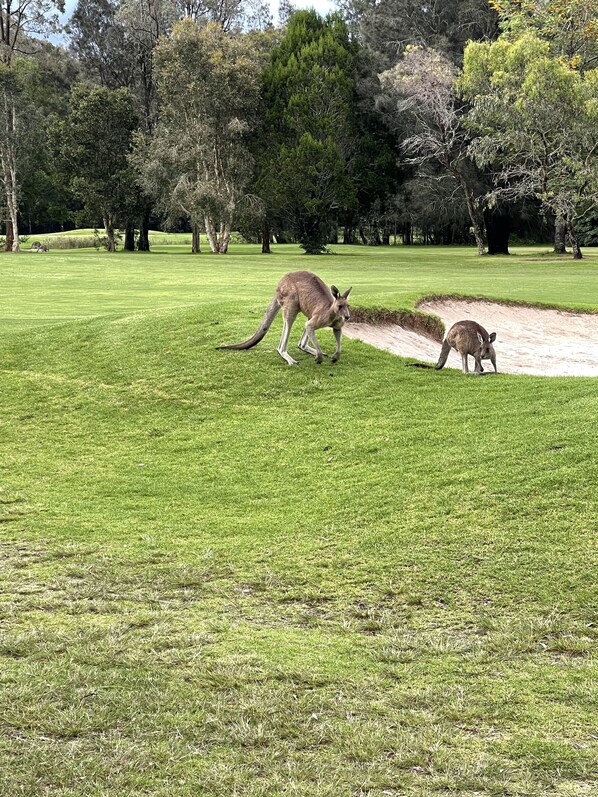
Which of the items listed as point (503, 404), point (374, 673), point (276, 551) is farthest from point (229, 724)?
point (503, 404)

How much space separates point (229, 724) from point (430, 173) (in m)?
62.6

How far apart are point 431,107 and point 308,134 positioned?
952cm

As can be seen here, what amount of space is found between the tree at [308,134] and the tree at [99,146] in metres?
10.7

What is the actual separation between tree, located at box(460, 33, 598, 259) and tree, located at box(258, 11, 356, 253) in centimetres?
1525

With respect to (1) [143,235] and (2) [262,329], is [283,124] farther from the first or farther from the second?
(2) [262,329]

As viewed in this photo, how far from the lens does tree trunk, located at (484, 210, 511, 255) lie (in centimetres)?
6081

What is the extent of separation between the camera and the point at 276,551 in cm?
800

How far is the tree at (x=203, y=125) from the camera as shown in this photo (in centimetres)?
5675

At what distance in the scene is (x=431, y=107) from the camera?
178 ft

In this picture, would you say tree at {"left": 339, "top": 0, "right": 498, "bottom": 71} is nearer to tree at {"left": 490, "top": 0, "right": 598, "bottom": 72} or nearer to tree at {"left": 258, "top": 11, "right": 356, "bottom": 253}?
tree at {"left": 258, "top": 11, "right": 356, "bottom": 253}

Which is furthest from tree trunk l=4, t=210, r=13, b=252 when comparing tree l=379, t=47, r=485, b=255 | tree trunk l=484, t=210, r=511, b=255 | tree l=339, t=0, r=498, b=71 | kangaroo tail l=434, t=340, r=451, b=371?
kangaroo tail l=434, t=340, r=451, b=371

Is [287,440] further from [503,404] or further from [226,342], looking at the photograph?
Answer: [226,342]

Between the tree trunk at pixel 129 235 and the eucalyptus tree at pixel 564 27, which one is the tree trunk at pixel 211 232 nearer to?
the tree trunk at pixel 129 235

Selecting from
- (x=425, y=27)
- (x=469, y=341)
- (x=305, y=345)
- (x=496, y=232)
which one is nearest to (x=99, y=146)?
(x=425, y=27)
